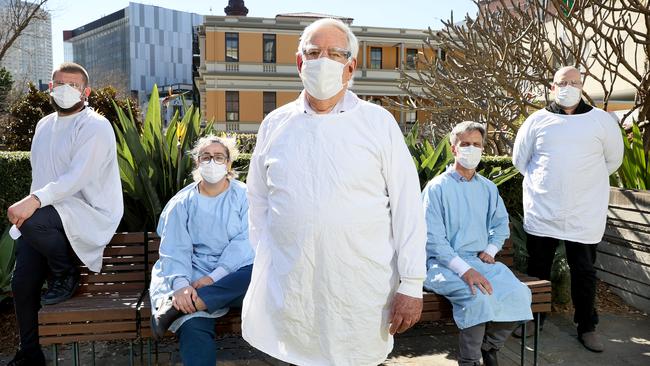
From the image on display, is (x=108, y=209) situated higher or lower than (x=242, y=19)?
lower

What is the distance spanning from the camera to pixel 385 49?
150ft

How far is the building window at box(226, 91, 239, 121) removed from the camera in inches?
1719

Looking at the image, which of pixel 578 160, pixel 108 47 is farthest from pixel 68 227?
pixel 108 47

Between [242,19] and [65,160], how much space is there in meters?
42.2

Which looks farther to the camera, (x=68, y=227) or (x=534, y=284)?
(x=534, y=284)

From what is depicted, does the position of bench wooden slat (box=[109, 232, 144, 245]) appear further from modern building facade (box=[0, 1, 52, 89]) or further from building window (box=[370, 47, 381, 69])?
building window (box=[370, 47, 381, 69])

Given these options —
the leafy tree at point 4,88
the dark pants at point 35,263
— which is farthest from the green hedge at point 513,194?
the leafy tree at point 4,88

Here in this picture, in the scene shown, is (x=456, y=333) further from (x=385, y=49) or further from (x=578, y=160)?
(x=385, y=49)

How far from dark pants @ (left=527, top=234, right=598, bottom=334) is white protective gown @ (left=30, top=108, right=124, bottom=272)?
3.01 m

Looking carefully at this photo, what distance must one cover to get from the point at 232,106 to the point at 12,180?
128 ft

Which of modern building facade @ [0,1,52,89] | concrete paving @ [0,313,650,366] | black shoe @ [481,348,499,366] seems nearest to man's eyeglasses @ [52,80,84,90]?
modern building facade @ [0,1,52,89]

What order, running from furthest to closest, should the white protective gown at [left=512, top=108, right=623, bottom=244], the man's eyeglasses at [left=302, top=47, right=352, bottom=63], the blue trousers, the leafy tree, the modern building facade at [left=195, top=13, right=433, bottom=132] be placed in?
the modern building facade at [left=195, top=13, right=433, bottom=132] → the leafy tree → the white protective gown at [left=512, top=108, right=623, bottom=244] → the blue trousers → the man's eyeglasses at [left=302, top=47, right=352, bottom=63]

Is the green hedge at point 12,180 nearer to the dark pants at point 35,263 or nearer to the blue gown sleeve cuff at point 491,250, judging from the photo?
the dark pants at point 35,263

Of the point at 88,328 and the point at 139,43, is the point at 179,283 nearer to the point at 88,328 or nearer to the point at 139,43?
the point at 88,328
